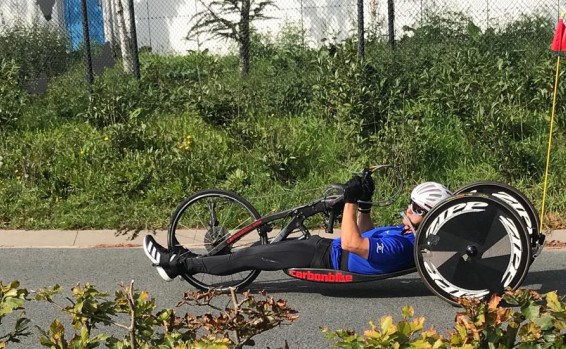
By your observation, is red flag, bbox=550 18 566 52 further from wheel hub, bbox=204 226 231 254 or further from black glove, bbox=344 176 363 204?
wheel hub, bbox=204 226 231 254

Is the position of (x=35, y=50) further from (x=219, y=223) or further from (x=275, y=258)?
(x=275, y=258)

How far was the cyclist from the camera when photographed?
5.34m

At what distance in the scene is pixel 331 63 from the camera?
9.41 m

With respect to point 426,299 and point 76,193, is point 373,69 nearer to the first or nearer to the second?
point 76,193

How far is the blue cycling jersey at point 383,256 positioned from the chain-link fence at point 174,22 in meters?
5.47

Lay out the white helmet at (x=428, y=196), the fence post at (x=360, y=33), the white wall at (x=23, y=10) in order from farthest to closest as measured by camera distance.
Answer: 1. the white wall at (x=23, y=10)
2. the fence post at (x=360, y=33)
3. the white helmet at (x=428, y=196)

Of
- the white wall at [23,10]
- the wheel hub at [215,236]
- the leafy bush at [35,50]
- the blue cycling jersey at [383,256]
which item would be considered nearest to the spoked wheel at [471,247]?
the blue cycling jersey at [383,256]

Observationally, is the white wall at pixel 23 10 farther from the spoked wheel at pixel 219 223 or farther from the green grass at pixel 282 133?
the spoked wheel at pixel 219 223

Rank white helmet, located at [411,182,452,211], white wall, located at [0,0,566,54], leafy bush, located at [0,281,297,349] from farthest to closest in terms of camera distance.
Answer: white wall, located at [0,0,566,54]
white helmet, located at [411,182,452,211]
leafy bush, located at [0,281,297,349]

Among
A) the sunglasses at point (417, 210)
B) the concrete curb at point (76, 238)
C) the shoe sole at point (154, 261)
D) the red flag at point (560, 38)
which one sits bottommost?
the concrete curb at point (76, 238)

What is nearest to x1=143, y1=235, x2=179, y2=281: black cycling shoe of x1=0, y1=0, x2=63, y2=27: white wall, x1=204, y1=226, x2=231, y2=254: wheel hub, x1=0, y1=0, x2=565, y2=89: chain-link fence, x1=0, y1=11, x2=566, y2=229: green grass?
x1=204, y1=226, x2=231, y2=254: wheel hub

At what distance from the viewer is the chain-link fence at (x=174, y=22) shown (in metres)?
11.8

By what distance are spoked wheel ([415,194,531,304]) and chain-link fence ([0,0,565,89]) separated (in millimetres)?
5572

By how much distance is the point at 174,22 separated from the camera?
15281 mm
